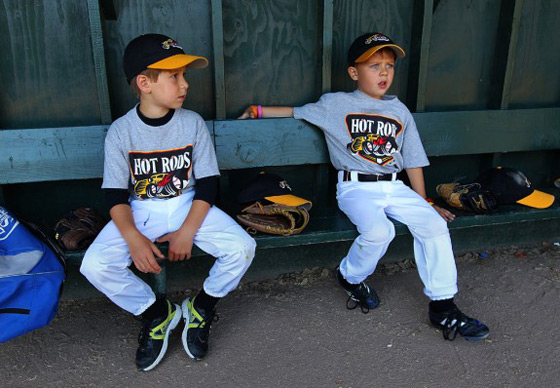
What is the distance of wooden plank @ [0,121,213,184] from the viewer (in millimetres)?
2291

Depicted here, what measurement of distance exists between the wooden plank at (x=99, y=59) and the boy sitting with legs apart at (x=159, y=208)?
39cm

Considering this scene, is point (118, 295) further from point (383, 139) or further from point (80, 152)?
point (383, 139)

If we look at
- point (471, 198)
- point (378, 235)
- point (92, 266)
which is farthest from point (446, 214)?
point (92, 266)

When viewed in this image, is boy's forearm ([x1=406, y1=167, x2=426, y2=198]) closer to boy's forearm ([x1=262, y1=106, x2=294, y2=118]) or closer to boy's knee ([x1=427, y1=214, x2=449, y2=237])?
boy's knee ([x1=427, y1=214, x2=449, y2=237])

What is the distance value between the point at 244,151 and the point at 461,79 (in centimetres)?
155

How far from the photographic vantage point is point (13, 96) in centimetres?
245

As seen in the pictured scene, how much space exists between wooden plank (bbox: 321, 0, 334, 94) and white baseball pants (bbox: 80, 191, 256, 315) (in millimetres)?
1059

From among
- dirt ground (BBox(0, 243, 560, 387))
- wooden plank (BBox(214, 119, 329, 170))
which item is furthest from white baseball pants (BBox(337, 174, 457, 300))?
wooden plank (BBox(214, 119, 329, 170))

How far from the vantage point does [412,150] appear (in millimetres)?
2543

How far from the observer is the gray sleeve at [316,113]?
101 inches

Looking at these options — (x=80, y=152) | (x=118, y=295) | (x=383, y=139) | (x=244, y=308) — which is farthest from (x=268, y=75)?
(x=118, y=295)

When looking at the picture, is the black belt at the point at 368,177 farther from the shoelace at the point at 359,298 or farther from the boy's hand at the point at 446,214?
the shoelace at the point at 359,298

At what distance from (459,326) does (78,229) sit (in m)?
1.80

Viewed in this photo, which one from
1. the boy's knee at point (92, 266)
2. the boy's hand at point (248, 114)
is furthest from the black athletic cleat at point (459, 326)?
the boy's knee at point (92, 266)
